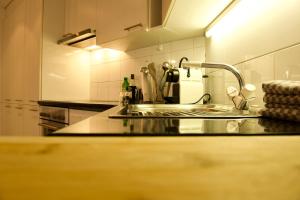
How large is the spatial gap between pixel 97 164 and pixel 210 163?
5.0 inches

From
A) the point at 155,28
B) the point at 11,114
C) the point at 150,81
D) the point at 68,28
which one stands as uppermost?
the point at 68,28

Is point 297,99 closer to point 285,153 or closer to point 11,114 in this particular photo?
point 285,153

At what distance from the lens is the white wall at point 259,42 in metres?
0.75

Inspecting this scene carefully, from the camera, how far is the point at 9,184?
0.26m

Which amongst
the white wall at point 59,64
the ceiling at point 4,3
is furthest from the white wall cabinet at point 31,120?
the ceiling at point 4,3

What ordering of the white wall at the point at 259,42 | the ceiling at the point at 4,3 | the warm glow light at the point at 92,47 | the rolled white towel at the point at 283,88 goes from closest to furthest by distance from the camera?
the rolled white towel at the point at 283,88 < the white wall at the point at 259,42 < the warm glow light at the point at 92,47 < the ceiling at the point at 4,3

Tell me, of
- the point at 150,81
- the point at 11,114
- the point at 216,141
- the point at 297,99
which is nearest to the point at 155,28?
the point at 150,81

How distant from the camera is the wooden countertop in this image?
10.1 inches

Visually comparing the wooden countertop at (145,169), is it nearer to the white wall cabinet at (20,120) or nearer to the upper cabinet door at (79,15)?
the upper cabinet door at (79,15)

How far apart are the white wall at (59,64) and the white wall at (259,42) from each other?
1.67m

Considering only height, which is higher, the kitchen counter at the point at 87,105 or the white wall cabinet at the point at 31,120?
the kitchen counter at the point at 87,105

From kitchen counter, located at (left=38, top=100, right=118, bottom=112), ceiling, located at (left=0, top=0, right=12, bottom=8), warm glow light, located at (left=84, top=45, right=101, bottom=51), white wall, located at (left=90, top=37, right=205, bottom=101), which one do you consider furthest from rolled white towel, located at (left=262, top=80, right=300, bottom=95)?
ceiling, located at (left=0, top=0, right=12, bottom=8)

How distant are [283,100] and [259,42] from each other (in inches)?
19.7

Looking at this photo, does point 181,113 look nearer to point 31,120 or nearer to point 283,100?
point 283,100
